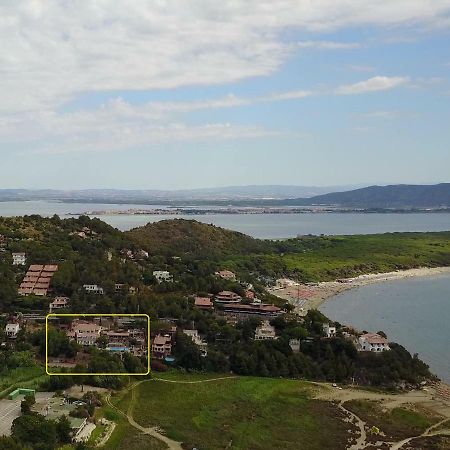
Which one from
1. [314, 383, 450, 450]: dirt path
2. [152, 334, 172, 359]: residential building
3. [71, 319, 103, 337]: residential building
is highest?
[71, 319, 103, 337]: residential building

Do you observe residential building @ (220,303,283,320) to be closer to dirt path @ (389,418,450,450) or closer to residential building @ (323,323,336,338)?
residential building @ (323,323,336,338)

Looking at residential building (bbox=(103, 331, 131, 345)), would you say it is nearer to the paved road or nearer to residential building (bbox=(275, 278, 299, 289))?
the paved road

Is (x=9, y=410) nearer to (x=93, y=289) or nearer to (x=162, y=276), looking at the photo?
(x=93, y=289)

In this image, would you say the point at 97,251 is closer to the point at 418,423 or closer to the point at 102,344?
the point at 102,344

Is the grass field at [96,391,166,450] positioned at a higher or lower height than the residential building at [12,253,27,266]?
lower

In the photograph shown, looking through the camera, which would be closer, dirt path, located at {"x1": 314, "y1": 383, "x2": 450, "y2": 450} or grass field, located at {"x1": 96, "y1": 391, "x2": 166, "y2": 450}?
grass field, located at {"x1": 96, "y1": 391, "x2": 166, "y2": 450}

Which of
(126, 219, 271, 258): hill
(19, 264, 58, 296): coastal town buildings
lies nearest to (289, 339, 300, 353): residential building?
(19, 264, 58, 296): coastal town buildings

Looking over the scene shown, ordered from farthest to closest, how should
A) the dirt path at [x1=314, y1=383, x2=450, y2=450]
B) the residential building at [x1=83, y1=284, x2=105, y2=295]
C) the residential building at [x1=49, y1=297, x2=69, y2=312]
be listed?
the residential building at [x1=83, y1=284, x2=105, y2=295] < the residential building at [x1=49, y1=297, x2=69, y2=312] < the dirt path at [x1=314, y1=383, x2=450, y2=450]

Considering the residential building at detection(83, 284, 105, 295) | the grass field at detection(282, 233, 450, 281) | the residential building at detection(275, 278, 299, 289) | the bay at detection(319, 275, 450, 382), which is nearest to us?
the bay at detection(319, 275, 450, 382)

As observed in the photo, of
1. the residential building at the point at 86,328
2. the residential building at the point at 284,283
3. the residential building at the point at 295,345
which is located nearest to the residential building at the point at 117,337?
the residential building at the point at 86,328
